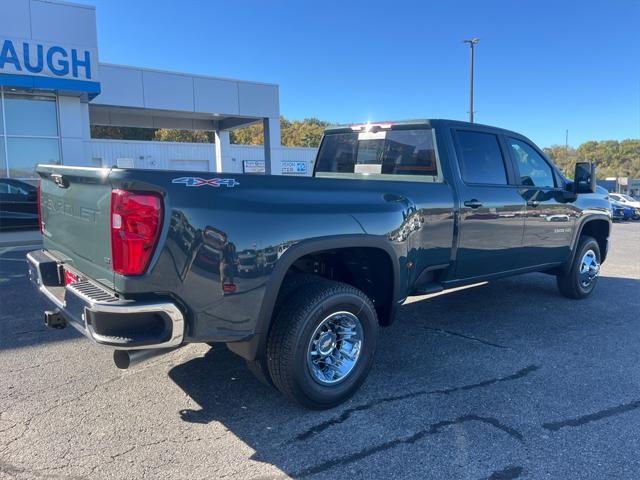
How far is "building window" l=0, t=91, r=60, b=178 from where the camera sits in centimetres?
1516

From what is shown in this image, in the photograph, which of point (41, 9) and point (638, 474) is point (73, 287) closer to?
point (638, 474)

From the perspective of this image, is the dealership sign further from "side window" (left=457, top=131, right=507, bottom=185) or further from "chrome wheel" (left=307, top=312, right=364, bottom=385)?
"chrome wheel" (left=307, top=312, right=364, bottom=385)

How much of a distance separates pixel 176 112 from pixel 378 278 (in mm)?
19755

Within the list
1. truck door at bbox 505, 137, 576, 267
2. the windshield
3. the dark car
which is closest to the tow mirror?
truck door at bbox 505, 137, 576, 267

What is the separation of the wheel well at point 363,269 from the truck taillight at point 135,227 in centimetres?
129

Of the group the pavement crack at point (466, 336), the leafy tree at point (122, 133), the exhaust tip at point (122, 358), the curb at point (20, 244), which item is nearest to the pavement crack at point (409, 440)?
the exhaust tip at point (122, 358)

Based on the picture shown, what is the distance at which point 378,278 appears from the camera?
12.5ft

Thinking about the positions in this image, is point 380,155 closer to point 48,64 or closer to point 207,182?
point 207,182

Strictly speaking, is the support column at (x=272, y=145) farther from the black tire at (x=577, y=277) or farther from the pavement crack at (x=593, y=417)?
the pavement crack at (x=593, y=417)

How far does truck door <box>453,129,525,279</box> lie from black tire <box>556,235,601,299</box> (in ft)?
4.89

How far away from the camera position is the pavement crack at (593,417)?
10.2 ft

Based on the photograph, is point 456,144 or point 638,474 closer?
point 638,474

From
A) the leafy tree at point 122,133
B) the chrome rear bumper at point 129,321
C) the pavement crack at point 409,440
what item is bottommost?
the pavement crack at point 409,440

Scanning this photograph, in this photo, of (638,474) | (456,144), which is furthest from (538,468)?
(456,144)
